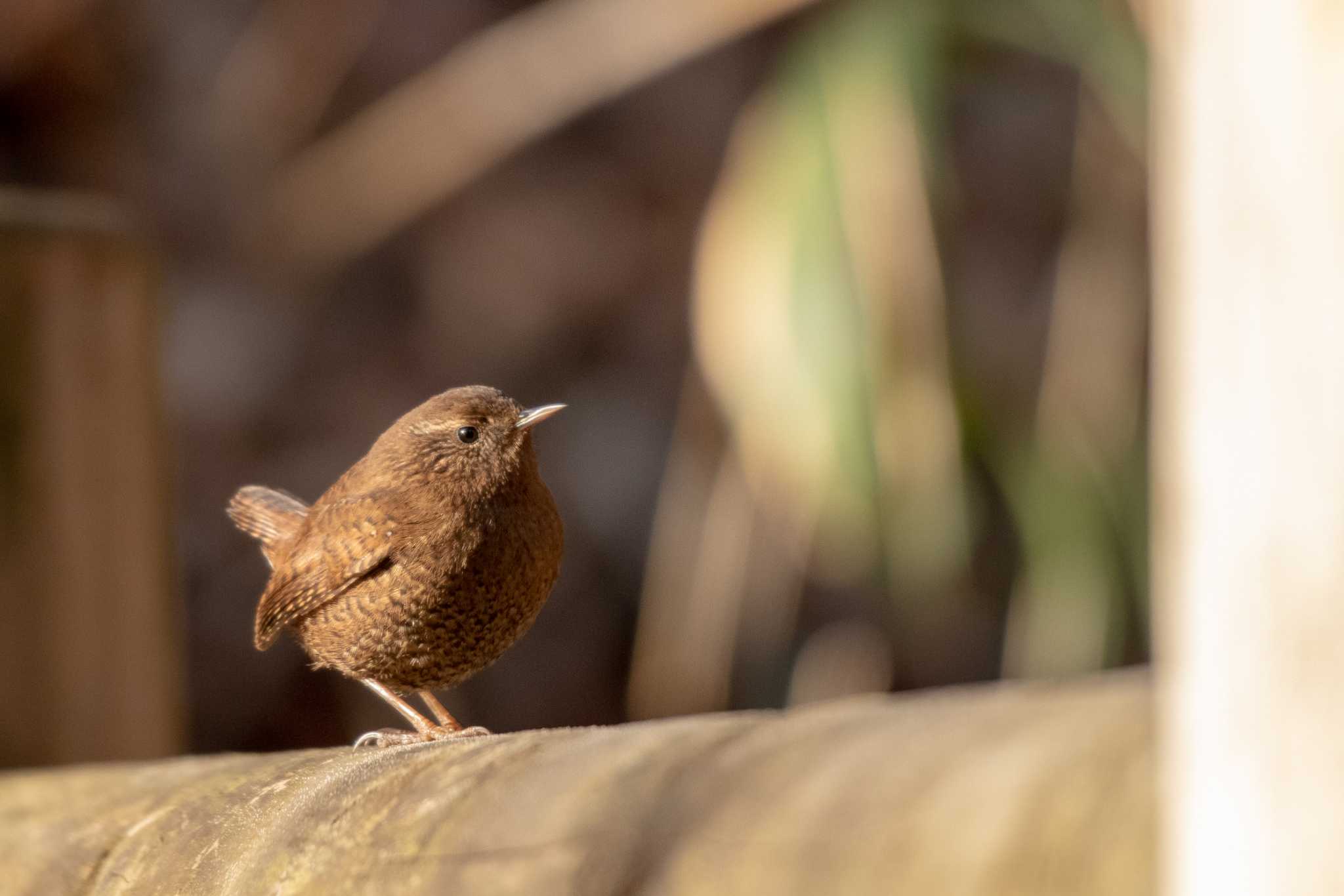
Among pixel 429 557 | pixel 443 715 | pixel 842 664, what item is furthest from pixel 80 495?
pixel 842 664

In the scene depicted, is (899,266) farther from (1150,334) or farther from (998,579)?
(998,579)

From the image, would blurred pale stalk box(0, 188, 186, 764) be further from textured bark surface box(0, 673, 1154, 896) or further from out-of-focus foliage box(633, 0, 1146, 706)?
out-of-focus foliage box(633, 0, 1146, 706)

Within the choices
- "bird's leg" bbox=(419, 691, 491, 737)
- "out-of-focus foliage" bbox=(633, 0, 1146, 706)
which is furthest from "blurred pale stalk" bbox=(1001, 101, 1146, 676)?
"bird's leg" bbox=(419, 691, 491, 737)

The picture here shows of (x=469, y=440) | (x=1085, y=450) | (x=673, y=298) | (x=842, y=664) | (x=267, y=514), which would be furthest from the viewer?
(x=673, y=298)

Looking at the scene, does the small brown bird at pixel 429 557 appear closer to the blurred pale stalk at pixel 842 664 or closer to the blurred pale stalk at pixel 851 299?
the blurred pale stalk at pixel 851 299

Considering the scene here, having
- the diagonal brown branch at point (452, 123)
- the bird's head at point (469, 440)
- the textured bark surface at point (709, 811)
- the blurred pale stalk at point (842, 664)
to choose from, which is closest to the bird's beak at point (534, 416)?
the bird's head at point (469, 440)

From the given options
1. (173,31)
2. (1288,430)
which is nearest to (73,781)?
(1288,430)

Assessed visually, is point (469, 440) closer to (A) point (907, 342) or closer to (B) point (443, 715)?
(B) point (443, 715)
